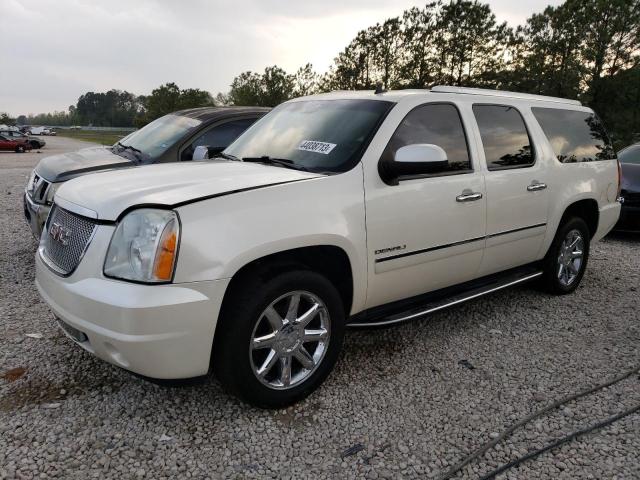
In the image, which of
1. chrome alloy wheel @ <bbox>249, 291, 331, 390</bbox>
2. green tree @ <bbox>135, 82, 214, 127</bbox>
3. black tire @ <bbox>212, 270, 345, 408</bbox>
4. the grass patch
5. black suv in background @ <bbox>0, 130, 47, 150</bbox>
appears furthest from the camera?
the grass patch

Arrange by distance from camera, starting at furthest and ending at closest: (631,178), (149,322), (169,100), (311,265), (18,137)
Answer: (169,100), (18,137), (631,178), (311,265), (149,322)

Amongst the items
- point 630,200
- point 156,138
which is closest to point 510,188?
point 156,138

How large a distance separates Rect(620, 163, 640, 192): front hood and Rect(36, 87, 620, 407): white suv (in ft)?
12.4

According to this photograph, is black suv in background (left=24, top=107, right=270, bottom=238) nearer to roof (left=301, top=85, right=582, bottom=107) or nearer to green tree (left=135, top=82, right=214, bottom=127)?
roof (left=301, top=85, right=582, bottom=107)

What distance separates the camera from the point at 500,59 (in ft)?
92.3

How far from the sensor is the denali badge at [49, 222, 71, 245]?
2.69 m

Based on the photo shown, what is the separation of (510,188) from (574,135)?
1345 mm

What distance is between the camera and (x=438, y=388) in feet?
10.0

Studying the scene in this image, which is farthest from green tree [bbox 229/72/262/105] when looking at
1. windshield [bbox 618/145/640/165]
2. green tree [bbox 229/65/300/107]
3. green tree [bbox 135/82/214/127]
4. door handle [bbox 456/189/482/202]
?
door handle [bbox 456/189/482/202]

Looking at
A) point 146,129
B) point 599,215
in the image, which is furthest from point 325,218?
point 146,129

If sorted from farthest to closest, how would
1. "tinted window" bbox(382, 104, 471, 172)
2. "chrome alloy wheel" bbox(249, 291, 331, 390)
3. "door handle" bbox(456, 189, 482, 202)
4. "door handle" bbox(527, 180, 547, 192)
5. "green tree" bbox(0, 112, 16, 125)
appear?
"green tree" bbox(0, 112, 16, 125) → "door handle" bbox(527, 180, 547, 192) → "door handle" bbox(456, 189, 482, 202) → "tinted window" bbox(382, 104, 471, 172) → "chrome alloy wheel" bbox(249, 291, 331, 390)

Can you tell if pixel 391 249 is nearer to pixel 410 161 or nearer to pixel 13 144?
pixel 410 161

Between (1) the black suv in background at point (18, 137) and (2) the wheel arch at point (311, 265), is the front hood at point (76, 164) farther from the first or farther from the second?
(1) the black suv in background at point (18, 137)

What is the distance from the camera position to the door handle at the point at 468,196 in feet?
11.1
